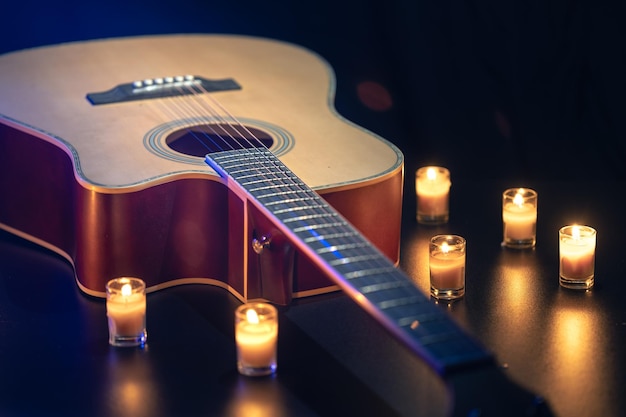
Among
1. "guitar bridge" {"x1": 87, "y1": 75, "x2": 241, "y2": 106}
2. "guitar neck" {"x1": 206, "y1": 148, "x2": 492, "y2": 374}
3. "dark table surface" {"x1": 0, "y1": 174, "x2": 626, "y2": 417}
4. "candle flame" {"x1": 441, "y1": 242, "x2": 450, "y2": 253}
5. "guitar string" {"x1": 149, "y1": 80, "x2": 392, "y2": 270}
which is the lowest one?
"dark table surface" {"x1": 0, "y1": 174, "x2": 626, "y2": 417}

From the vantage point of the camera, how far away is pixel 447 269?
2.55 m

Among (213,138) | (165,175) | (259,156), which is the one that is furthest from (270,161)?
(213,138)

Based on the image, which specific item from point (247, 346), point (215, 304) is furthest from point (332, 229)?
point (215, 304)

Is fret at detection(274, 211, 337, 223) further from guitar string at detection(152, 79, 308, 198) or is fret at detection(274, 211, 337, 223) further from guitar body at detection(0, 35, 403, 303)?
guitar string at detection(152, 79, 308, 198)

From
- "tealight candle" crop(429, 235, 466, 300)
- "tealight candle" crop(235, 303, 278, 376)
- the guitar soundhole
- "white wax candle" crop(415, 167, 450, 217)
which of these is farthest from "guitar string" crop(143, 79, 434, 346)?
"white wax candle" crop(415, 167, 450, 217)

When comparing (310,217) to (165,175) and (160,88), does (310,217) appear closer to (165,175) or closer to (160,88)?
(165,175)

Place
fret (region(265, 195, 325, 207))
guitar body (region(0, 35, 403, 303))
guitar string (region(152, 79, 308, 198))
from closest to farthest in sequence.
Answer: fret (region(265, 195, 325, 207)), guitar body (region(0, 35, 403, 303)), guitar string (region(152, 79, 308, 198))

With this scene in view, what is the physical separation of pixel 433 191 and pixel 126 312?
97 centimetres

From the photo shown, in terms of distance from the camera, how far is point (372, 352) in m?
2.36

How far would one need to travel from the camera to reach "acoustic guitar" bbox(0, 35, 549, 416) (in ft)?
6.64

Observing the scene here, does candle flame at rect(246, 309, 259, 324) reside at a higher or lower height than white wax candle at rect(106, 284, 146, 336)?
higher

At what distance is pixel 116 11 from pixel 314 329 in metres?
1.51

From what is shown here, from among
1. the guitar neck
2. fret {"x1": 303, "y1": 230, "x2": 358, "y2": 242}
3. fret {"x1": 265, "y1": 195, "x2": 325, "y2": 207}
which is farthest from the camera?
fret {"x1": 265, "y1": 195, "x2": 325, "y2": 207}

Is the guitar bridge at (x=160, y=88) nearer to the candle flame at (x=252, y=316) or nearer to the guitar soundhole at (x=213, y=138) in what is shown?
the guitar soundhole at (x=213, y=138)
